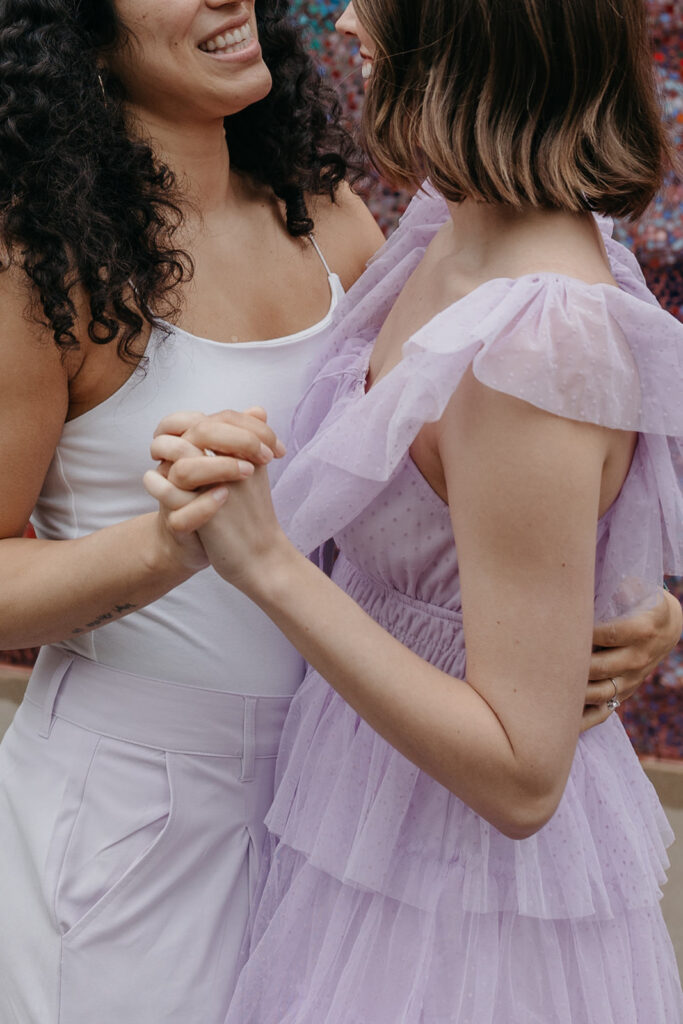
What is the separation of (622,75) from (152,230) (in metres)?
0.62

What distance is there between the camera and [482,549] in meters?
1.08

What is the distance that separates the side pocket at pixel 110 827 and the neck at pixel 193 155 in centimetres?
75

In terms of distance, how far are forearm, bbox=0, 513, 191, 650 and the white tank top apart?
11cm

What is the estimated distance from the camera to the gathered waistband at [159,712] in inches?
57.8

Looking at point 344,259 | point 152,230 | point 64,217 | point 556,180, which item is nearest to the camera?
point 556,180

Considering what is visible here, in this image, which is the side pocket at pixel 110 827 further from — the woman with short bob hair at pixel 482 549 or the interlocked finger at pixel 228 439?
the interlocked finger at pixel 228 439

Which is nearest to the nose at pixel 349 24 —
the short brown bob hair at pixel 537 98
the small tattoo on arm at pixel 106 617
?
the short brown bob hair at pixel 537 98

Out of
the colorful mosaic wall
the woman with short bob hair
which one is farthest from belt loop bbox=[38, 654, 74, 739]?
the colorful mosaic wall

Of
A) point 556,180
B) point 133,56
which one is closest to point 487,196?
point 556,180

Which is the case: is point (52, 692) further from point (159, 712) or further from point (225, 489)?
point (225, 489)

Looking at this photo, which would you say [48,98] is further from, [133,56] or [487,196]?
[487,196]

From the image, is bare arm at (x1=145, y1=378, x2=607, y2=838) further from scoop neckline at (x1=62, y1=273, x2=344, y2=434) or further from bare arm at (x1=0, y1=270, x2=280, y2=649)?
scoop neckline at (x1=62, y1=273, x2=344, y2=434)

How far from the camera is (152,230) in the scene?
1445 millimetres

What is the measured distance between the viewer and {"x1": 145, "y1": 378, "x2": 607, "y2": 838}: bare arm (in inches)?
41.3
